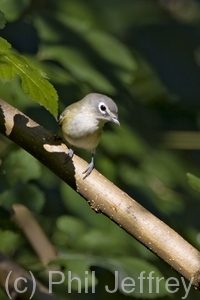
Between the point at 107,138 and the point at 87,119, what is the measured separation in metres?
0.21

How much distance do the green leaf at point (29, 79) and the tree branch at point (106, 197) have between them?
43 centimetres

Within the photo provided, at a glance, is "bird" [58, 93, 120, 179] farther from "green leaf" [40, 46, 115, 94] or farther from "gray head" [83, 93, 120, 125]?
"green leaf" [40, 46, 115, 94]

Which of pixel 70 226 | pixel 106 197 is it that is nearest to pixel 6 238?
pixel 70 226

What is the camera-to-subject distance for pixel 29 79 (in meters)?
2.15

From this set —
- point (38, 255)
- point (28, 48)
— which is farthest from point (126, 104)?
point (38, 255)

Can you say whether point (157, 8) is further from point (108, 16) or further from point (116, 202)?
point (116, 202)

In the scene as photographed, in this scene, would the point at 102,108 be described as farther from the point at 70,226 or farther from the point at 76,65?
the point at 70,226

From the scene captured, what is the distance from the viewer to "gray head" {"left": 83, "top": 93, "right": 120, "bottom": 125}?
3.95 meters

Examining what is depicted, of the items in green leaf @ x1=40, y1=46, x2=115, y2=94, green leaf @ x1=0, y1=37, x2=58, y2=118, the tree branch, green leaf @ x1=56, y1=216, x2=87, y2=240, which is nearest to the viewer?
green leaf @ x1=0, y1=37, x2=58, y2=118

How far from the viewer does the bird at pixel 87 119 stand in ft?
Result: 12.6

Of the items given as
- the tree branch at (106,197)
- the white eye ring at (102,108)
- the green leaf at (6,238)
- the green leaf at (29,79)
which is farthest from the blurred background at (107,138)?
the green leaf at (29,79)

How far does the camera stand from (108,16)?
5684 millimetres

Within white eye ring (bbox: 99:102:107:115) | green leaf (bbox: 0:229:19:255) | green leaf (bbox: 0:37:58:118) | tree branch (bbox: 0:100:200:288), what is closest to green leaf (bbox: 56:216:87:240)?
green leaf (bbox: 0:229:19:255)

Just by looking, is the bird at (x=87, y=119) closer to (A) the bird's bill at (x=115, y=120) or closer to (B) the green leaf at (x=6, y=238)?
(A) the bird's bill at (x=115, y=120)
